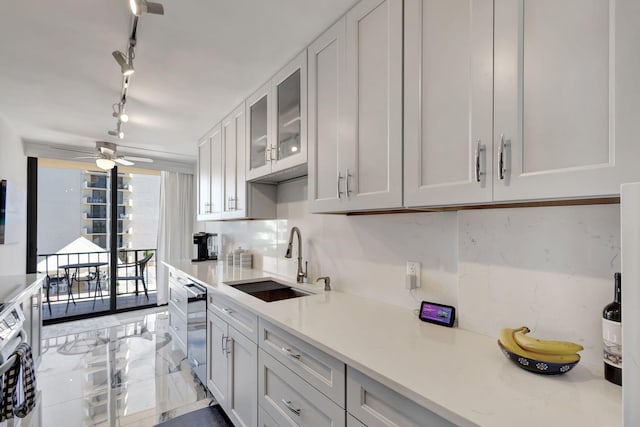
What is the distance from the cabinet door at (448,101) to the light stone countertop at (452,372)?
20.9 inches

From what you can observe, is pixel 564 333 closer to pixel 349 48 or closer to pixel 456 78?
pixel 456 78

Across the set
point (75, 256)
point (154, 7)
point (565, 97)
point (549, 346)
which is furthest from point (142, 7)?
point (75, 256)

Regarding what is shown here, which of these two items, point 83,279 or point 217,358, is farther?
point 83,279

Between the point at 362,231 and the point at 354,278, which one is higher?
the point at 362,231

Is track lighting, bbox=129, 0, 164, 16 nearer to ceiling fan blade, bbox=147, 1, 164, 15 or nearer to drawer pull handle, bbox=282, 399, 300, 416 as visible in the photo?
ceiling fan blade, bbox=147, 1, 164, 15

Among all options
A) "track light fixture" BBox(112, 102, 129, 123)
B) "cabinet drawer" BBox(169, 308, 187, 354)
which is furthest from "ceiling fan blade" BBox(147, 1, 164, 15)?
"cabinet drawer" BBox(169, 308, 187, 354)

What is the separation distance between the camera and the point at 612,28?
71 centimetres

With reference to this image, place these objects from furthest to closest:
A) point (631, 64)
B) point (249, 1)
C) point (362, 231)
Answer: point (362, 231)
point (249, 1)
point (631, 64)

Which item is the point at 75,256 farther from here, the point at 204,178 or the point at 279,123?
the point at 279,123

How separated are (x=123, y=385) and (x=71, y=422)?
0.47 meters

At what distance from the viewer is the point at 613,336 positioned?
0.82 m

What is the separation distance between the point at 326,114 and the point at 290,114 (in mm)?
446

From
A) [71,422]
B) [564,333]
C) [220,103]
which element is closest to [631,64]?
[564,333]

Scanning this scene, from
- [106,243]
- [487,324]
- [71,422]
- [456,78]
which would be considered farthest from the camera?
[106,243]
